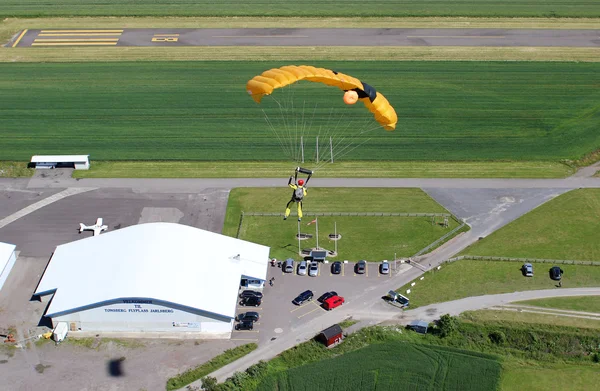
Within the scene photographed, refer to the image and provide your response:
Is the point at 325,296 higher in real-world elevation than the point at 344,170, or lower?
lower

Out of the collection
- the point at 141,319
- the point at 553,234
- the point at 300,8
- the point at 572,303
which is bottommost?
the point at 141,319

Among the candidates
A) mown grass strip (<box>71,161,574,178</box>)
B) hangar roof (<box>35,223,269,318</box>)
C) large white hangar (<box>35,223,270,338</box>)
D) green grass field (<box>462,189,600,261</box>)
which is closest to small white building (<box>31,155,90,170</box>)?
mown grass strip (<box>71,161,574,178</box>)

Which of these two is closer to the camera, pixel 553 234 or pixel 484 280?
pixel 484 280

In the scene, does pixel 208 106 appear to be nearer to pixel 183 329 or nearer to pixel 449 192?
pixel 449 192

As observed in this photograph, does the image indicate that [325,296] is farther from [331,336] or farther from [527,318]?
[527,318]

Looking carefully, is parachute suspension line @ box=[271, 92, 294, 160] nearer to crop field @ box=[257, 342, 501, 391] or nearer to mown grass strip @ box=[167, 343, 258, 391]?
mown grass strip @ box=[167, 343, 258, 391]

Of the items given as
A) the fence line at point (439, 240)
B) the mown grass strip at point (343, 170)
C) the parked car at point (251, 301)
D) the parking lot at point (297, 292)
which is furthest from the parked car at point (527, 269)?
the parked car at point (251, 301)

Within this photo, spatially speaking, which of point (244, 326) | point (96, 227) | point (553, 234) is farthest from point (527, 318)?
point (96, 227)
